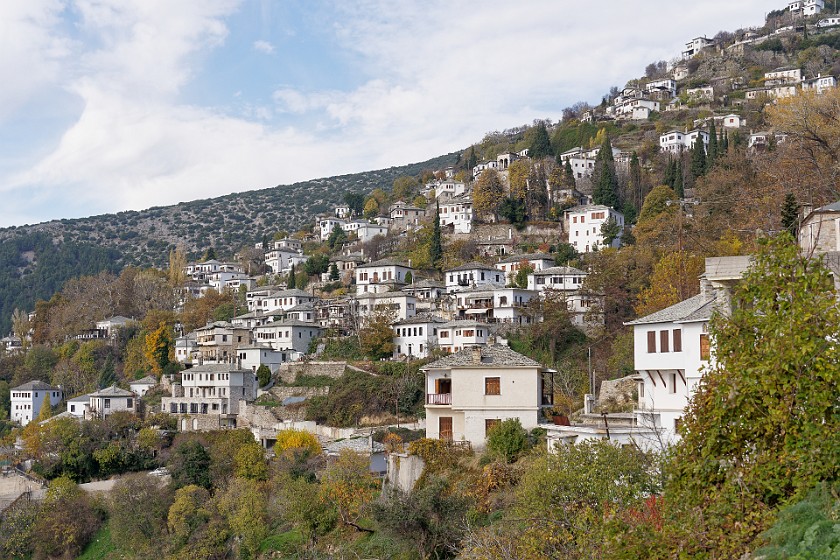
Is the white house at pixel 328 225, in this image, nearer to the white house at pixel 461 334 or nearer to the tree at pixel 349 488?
the white house at pixel 461 334

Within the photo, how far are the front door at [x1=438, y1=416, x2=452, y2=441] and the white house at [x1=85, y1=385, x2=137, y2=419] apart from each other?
124ft

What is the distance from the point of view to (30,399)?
77.0 meters

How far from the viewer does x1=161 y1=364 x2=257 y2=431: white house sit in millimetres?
63000

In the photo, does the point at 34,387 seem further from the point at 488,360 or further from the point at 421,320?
the point at 488,360

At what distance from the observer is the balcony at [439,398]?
35688mm

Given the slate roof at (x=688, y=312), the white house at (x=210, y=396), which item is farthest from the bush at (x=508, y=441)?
the white house at (x=210, y=396)

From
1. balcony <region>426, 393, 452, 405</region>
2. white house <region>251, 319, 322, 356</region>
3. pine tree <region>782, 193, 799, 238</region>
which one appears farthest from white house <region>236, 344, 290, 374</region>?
pine tree <region>782, 193, 799, 238</region>

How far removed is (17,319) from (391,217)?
153 feet

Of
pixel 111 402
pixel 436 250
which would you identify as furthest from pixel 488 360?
pixel 436 250

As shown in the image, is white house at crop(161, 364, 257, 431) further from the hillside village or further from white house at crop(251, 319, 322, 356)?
white house at crop(251, 319, 322, 356)

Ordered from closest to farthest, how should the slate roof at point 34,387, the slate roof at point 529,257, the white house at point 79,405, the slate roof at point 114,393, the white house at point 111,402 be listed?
the white house at point 111,402, the slate roof at point 114,393, the white house at point 79,405, the slate roof at point 529,257, the slate roof at point 34,387

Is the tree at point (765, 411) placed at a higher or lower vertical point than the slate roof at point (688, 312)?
lower

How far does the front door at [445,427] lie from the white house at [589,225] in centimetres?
4417

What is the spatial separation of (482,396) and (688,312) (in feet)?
31.4
